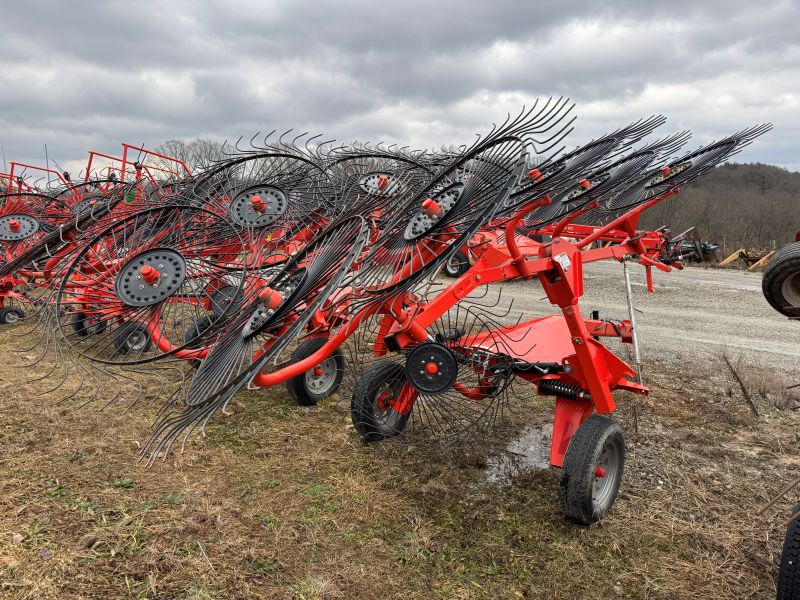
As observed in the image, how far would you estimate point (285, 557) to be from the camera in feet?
9.71

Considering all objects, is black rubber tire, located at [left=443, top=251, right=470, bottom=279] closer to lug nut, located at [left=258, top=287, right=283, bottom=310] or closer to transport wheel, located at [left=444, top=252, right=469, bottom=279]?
transport wheel, located at [left=444, top=252, right=469, bottom=279]

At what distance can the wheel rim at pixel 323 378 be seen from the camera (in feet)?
17.6

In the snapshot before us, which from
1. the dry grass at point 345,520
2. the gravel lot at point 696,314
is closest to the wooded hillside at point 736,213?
the gravel lot at point 696,314

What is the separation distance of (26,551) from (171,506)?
30.1 inches

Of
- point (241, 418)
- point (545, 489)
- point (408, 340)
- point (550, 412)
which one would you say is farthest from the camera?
point (550, 412)

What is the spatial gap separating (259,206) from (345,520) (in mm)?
3195

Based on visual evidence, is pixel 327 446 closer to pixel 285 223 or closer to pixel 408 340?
pixel 408 340

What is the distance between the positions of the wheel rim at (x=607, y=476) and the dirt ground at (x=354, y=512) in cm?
14

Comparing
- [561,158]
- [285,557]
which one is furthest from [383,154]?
[285,557]

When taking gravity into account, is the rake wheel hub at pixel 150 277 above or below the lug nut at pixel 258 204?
below

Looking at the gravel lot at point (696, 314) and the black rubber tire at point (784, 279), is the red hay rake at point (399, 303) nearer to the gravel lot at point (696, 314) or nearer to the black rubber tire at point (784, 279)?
the black rubber tire at point (784, 279)

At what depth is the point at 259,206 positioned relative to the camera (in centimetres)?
530

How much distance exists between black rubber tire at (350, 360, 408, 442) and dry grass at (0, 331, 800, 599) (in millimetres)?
276

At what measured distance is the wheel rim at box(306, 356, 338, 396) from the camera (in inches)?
211
